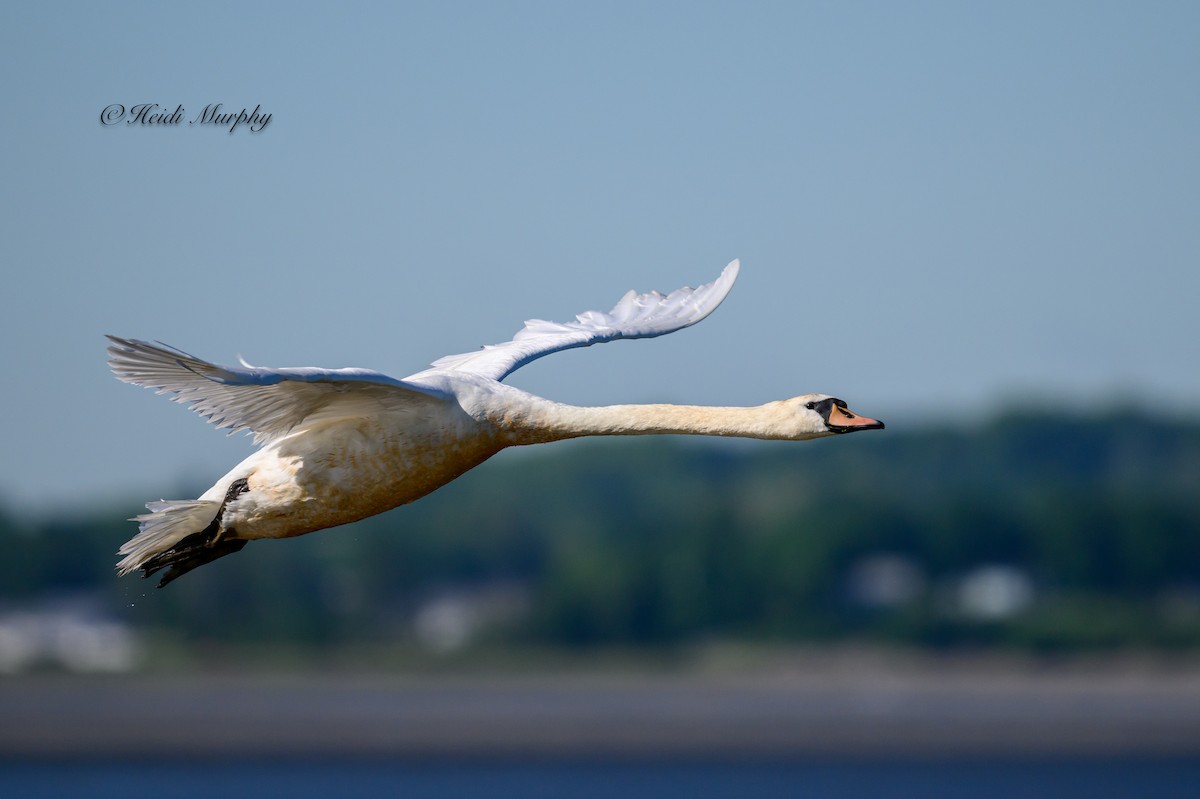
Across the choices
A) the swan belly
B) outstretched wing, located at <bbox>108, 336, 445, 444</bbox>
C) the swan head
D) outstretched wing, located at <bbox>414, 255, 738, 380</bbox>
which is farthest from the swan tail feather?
the swan head

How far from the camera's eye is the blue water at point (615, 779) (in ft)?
158

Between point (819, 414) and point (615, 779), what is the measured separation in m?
42.6

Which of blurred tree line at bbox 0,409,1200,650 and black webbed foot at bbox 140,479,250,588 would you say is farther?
blurred tree line at bbox 0,409,1200,650

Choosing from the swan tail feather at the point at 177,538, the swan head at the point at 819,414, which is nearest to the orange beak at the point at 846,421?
the swan head at the point at 819,414

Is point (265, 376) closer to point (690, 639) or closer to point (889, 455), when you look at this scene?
point (690, 639)

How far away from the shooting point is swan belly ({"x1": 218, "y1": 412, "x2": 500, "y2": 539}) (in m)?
10.4

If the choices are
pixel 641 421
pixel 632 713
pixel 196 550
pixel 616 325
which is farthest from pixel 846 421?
pixel 632 713

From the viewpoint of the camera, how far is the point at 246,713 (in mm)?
64375

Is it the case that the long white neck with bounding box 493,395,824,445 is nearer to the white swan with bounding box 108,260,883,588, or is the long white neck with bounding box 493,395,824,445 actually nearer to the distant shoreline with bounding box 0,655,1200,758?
the white swan with bounding box 108,260,883,588

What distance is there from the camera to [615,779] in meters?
52.1

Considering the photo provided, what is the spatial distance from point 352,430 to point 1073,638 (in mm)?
69582

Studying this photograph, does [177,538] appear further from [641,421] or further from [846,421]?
[846,421]

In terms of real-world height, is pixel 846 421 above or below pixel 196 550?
above

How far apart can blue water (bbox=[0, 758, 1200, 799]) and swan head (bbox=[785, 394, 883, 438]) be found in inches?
1494
